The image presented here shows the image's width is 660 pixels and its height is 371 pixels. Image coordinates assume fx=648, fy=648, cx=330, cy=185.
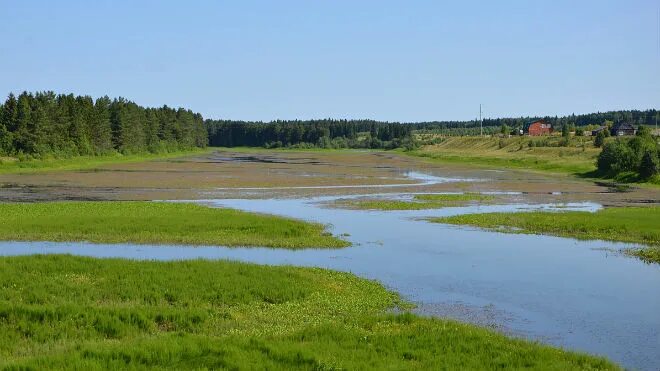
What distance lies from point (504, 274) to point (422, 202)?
2763cm

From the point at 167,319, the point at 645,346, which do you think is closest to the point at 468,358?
the point at 645,346

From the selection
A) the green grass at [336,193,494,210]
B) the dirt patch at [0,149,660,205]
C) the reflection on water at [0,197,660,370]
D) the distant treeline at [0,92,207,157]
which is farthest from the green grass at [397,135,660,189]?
the distant treeline at [0,92,207,157]

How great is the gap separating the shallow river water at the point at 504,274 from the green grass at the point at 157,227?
156cm

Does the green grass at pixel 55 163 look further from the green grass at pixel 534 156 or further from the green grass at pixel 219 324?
the green grass at pixel 219 324

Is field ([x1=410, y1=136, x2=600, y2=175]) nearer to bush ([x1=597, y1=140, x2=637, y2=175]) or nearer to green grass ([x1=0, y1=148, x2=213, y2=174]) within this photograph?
bush ([x1=597, y1=140, x2=637, y2=175])

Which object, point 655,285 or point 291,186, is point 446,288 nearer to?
point 655,285

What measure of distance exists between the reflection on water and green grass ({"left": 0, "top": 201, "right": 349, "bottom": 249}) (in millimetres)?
1488

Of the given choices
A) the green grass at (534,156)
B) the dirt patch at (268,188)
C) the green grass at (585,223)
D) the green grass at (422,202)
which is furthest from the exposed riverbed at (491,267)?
the green grass at (534,156)

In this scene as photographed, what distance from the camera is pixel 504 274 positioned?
26.4 metres

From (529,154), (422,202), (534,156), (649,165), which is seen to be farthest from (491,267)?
(529,154)

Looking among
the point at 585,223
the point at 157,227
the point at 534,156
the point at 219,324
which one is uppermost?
the point at 219,324

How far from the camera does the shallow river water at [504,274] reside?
1842 cm

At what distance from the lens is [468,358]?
46.5ft

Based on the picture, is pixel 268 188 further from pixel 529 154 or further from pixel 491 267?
pixel 529 154
